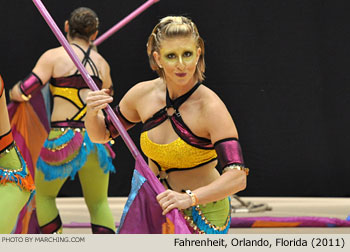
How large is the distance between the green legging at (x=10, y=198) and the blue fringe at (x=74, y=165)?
1701 mm

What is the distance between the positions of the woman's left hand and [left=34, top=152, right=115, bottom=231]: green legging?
6.25 feet

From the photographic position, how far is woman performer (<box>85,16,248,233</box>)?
100 inches

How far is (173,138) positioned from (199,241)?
721mm

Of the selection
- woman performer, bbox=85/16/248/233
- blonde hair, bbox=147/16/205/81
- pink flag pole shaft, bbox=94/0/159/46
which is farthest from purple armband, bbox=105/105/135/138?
pink flag pole shaft, bbox=94/0/159/46

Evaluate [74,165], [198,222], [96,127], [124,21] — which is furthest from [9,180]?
[124,21]

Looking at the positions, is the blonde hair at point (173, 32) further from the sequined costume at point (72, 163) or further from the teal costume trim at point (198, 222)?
the sequined costume at point (72, 163)

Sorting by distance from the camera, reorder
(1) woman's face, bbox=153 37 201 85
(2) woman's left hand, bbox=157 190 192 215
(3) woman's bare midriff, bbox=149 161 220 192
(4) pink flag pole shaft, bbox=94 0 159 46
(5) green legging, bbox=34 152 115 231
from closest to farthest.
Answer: (2) woman's left hand, bbox=157 190 192 215 → (1) woman's face, bbox=153 37 201 85 → (3) woman's bare midriff, bbox=149 161 220 192 → (5) green legging, bbox=34 152 115 231 → (4) pink flag pole shaft, bbox=94 0 159 46

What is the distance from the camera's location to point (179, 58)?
2607 mm

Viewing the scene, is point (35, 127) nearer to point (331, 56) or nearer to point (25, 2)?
point (25, 2)

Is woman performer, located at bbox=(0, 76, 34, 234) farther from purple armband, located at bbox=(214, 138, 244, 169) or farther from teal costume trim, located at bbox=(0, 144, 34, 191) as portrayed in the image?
purple armband, located at bbox=(214, 138, 244, 169)

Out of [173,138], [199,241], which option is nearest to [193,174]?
[173,138]

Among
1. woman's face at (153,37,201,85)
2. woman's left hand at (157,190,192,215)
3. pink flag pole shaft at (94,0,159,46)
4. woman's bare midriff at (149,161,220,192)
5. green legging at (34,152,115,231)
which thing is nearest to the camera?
woman's left hand at (157,190,192,215)

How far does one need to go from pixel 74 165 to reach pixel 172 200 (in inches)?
77.0

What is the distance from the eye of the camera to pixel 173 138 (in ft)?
8.80
